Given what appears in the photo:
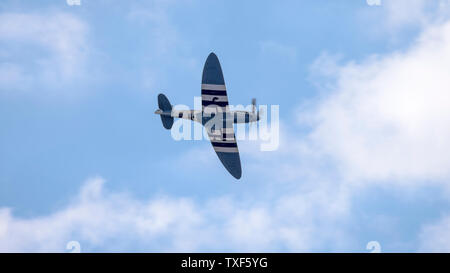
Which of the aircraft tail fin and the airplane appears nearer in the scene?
the airplane

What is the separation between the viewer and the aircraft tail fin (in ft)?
208

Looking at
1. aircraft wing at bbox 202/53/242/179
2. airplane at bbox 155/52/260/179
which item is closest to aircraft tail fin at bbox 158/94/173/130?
airplane at bbox 155/52/260/179

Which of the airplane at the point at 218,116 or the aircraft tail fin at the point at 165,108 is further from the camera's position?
the aircraft tail fin at the point at 165,108

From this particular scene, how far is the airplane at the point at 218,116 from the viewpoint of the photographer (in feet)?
198

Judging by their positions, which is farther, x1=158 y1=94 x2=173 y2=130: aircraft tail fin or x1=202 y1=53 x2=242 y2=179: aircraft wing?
x1=158 y1=94 x2=173 y2=130: aircraft tail fin

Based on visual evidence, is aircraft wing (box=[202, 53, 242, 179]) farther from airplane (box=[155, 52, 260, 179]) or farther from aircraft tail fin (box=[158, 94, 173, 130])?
aircraft tail fin (box=[158, 94, 173, 130])

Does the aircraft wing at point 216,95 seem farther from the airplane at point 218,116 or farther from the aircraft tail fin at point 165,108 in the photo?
the aircraft tail fin at point 165,108

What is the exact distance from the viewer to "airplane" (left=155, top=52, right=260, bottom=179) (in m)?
60.3

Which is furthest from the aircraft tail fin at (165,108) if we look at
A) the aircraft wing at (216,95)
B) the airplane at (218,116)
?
the aircraft wing at (216,95)

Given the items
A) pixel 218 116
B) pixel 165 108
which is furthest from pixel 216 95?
pixel 165 108
